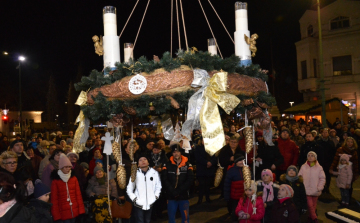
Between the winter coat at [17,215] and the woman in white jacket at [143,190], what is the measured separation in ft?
8.05

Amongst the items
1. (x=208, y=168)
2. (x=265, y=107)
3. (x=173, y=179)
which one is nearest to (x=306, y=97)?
(x=208, y=168)

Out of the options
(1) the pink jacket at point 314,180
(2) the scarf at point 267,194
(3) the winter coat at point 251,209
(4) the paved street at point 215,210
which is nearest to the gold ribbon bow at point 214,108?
(3) the winter coat at point 251,209

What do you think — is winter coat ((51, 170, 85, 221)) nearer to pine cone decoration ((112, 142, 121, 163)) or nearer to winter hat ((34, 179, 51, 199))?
winter hat ((34, 179, 51, 199))

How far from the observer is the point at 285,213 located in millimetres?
5941

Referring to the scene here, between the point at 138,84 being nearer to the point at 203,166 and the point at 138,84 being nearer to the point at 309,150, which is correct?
the point at 203,166

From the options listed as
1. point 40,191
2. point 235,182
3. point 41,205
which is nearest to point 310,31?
point 235,182

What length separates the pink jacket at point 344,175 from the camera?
8755 millimetres

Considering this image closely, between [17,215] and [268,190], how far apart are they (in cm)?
430

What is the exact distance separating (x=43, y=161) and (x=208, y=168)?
402 centimetres

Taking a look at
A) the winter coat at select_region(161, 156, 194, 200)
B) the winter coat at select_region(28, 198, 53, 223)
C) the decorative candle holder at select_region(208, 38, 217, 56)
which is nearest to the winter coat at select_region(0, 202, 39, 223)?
the winter coat at select_region(28, 198, 53, 223)

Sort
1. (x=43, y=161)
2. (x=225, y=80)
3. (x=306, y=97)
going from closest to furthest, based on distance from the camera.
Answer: (x=225, y=80) < (x=43, y=161) < (x=306, y=97)

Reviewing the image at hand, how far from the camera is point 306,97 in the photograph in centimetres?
3128

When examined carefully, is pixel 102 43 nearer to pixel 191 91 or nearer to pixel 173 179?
pixel 191 91

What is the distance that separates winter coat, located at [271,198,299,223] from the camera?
592 cm
